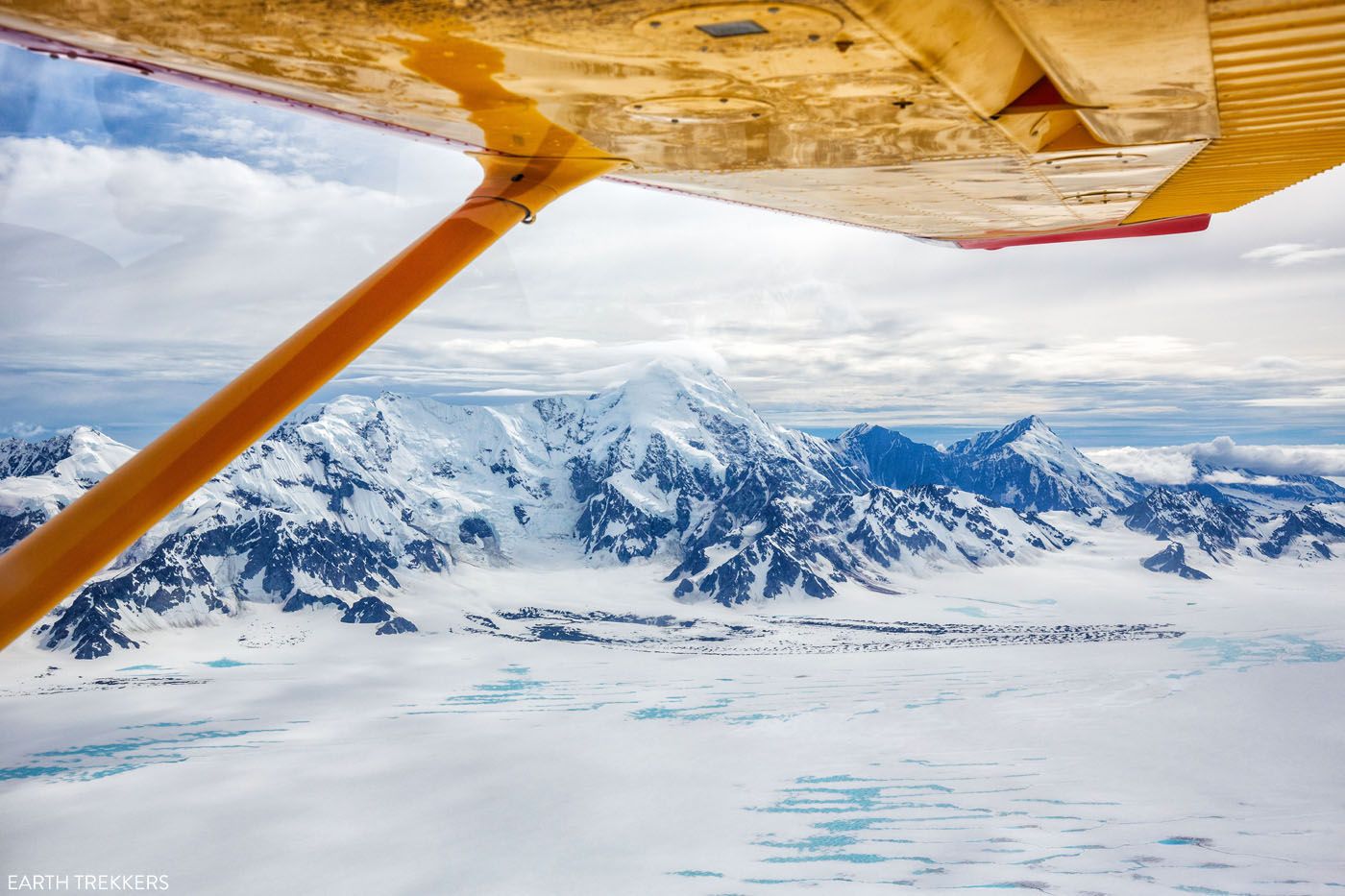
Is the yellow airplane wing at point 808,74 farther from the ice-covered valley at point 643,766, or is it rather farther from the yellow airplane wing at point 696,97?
the ice-covered valley at point 643,766

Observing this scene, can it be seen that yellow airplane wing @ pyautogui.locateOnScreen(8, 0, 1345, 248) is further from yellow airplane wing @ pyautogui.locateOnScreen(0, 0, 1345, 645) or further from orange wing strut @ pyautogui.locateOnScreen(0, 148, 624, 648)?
orange wing strut @ pyautogui.locateOnScreen(0, 148, 624, 648)

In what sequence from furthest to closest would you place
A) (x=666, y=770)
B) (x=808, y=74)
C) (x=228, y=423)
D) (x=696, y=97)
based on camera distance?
(x=666, y=770), (x=228, y=423), (x=696, y=97), (x=808, y=74)

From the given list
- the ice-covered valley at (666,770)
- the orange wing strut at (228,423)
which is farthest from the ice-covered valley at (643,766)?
the orange wing strut at (228,423)

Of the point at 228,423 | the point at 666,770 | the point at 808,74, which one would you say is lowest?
the point at 666,770

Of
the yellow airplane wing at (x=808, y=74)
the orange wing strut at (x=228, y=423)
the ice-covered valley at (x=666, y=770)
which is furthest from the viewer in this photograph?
the ice-covered valley at (x=666, y=770)

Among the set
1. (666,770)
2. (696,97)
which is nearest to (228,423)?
(696,97)

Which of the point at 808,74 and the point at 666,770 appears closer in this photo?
the point at 808,74

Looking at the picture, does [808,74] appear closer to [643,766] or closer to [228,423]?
[228,423]

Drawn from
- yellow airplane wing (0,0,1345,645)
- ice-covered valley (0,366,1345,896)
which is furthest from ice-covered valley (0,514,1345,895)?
yellow airplane wing (0,0,1345,645)
